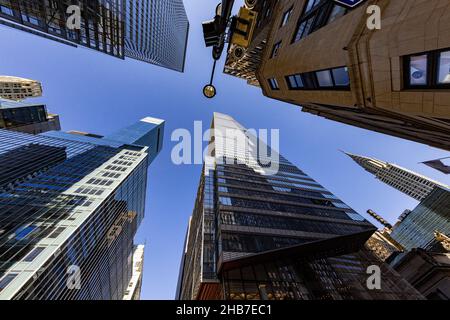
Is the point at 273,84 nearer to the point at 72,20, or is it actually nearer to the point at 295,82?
the point at 295,82

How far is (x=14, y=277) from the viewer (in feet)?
72.5

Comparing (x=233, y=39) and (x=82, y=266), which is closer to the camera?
(x=233, y=39)

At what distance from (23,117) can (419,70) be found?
10920 cm

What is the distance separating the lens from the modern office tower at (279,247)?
60.9 feet

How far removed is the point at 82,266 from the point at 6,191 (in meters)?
18.5

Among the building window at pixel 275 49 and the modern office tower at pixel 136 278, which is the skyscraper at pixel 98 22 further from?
the modern office tower at pixel 136 278

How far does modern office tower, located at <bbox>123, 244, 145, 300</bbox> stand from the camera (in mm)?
98581

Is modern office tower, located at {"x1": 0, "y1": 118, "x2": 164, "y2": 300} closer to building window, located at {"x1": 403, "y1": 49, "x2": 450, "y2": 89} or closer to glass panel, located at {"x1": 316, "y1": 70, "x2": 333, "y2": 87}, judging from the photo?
glass panel, located at {"x1": 316, "y1": 70, "x2": 333, "y2": 87}

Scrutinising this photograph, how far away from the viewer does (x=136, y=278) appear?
367 feet

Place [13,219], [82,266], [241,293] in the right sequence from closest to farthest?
1. [241,293]
2. [13,219]
3. [82,266]

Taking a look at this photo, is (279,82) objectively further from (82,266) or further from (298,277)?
(82,266)

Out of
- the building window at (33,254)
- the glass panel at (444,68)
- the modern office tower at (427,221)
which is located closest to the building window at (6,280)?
the building window at (33,254)

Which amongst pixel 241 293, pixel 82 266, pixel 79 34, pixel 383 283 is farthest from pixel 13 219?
pixel 383 283

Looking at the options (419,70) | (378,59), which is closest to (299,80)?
(378,59)
